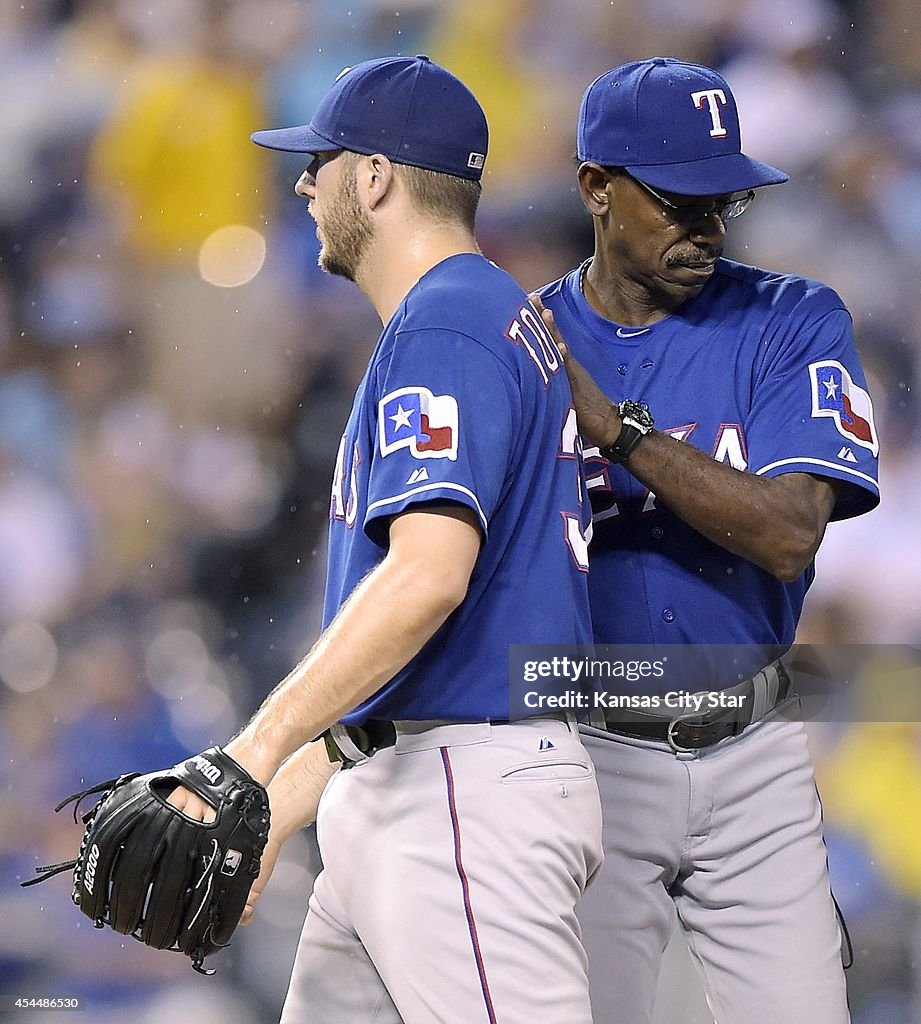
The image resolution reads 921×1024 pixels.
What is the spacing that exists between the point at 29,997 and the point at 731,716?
1.63 m

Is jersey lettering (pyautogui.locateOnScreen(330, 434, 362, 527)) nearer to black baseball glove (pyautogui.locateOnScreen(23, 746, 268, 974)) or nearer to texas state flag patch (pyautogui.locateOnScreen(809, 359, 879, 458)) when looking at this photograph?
black baseball glove (pyautogui.locateOnScreen(23, 746, 268, 974))

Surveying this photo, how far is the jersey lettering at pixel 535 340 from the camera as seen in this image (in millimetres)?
1184

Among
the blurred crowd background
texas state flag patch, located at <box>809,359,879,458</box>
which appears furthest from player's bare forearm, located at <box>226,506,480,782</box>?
the blurred crowd background

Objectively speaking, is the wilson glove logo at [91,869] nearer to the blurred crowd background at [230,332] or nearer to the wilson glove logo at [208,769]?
the wilson glove logo at [208,769]

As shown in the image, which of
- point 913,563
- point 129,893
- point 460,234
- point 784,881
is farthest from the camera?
point 913,563

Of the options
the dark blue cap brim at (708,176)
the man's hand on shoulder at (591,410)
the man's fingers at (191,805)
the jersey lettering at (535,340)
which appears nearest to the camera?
the man's fingers at (191,805)

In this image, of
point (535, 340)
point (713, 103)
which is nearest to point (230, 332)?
point (713, 103)

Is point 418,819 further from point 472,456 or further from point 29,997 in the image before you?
point 29,997

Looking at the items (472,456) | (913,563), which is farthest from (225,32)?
(472,456)

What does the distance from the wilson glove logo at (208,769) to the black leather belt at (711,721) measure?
65 cm

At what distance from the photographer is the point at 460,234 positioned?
4.21ft

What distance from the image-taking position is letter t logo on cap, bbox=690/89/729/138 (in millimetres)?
1556

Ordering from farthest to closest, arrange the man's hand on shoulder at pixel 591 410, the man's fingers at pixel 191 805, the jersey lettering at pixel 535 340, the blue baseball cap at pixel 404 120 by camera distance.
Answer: the man's hand on shoulder at pixel 591 410
the blue baseball cap at pixel 404 120
the jersey lettering at pixel 535 340
the man's fingers at pixel 191 805

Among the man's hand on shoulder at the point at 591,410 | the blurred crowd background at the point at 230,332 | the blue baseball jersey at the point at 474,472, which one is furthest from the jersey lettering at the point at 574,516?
the blurred crowd background at the point at 230,332
